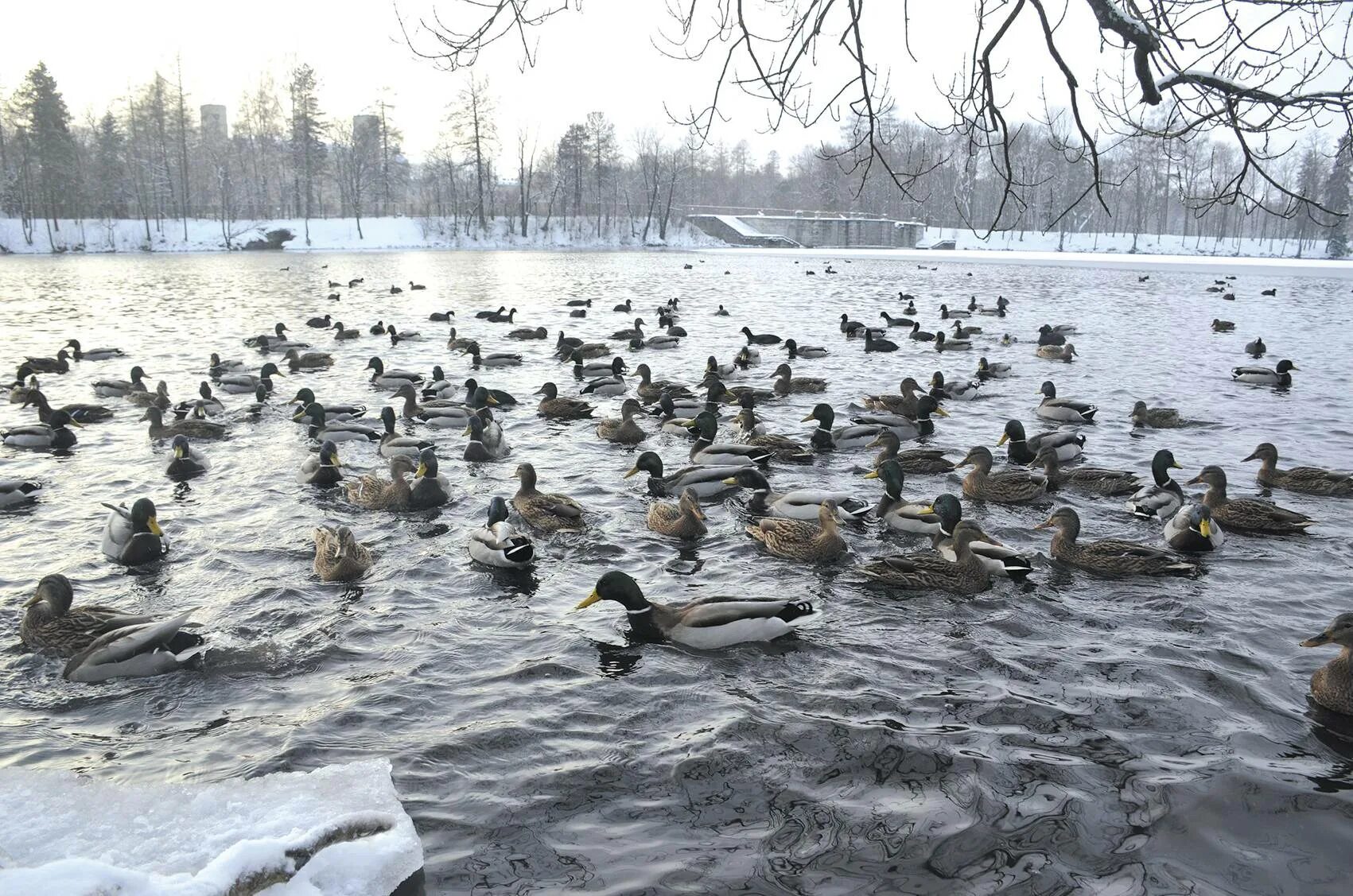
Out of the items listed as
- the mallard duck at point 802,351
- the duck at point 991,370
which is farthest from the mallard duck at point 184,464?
the duck at point 991,370

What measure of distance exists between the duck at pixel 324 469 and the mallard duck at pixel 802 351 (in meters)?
12.9

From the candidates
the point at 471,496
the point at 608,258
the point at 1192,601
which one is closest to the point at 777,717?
the point at 1192,601

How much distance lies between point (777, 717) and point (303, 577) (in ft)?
15.2

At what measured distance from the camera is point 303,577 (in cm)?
821

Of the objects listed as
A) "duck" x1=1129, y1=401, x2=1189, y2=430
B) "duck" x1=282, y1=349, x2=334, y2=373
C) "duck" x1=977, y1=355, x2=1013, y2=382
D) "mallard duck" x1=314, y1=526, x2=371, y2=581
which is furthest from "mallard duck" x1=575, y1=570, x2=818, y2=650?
"duck" x1=282, y1=349, x2=334, y2=373

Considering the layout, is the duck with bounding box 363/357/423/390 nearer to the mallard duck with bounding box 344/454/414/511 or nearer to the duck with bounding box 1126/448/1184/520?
the mallard duck with bounding box 344/454/414/511

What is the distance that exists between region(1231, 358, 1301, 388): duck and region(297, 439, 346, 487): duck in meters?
17.6

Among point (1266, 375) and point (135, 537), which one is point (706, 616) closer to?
point (135, 537)

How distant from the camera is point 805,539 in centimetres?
873

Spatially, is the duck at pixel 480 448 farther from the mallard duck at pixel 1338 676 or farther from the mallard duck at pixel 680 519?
the mallard duck at pixel 1338 676

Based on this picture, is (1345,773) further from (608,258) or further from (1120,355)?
(608,258)

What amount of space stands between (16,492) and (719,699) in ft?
29.0

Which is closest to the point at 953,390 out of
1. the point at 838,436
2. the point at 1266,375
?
the point at 838,436

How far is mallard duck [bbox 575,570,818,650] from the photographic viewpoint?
6.84 m
